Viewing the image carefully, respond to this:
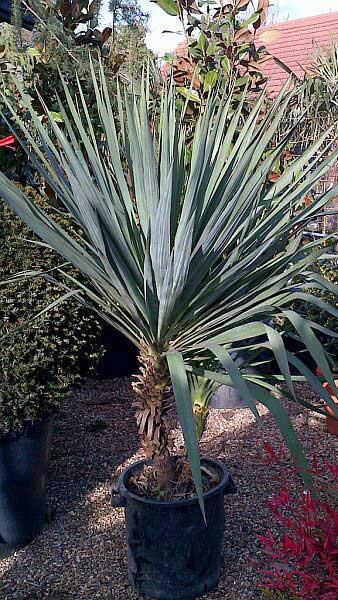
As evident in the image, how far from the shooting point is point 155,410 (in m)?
1.93

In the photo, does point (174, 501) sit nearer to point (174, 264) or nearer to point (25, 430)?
Answer: point (25, 430)

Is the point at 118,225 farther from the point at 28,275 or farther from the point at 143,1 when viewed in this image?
the point at 143,1

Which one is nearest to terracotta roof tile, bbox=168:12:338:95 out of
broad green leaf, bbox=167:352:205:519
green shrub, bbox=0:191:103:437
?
green shrub, bbox=0:191:103:437

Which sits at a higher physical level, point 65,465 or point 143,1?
point 143,1

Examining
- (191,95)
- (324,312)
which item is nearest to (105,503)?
(324,312)

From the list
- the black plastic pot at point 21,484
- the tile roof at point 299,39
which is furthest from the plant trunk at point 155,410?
the tile roof at point 299,39

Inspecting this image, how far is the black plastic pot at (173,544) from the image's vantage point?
191 cm

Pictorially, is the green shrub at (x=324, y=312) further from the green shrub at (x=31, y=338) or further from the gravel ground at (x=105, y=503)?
the green shrub at (x=31, y=338)

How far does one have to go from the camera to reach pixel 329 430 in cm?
334

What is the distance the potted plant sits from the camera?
1594 mm

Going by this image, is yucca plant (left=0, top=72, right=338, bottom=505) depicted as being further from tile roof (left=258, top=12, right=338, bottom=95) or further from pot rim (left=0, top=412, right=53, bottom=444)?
tile roof (left=258, top=12, right=338, bottom=95)

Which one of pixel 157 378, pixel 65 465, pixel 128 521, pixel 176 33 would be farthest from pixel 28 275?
pixel 176 33

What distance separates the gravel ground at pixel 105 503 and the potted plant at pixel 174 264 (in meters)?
0.20

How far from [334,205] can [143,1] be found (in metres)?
2.81
